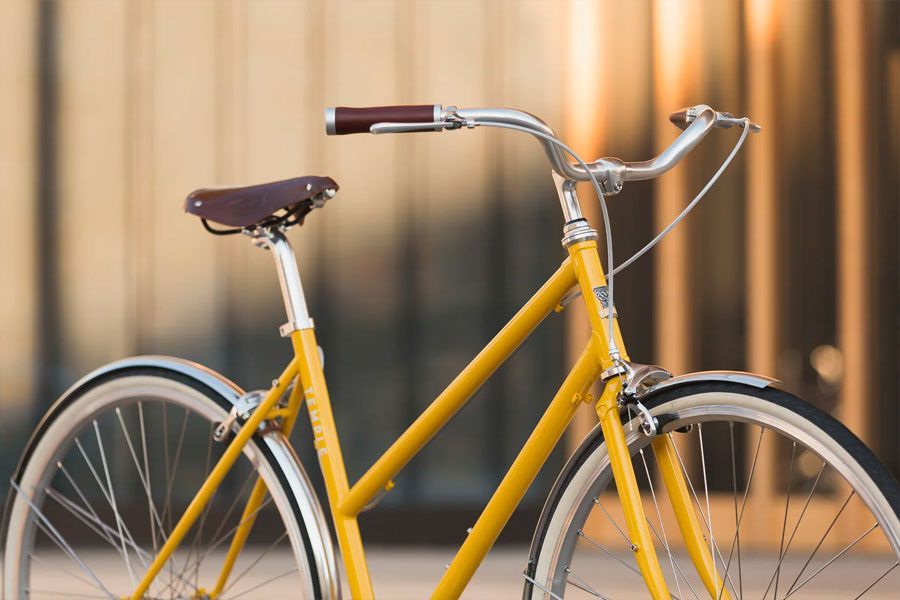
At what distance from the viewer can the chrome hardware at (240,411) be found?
70.2 inches

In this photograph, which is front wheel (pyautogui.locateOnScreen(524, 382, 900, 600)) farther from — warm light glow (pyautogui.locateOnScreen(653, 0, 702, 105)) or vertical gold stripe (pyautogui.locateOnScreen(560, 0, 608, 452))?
warm light glow (pyautogui.locateOnScreen(653, 0, 702, 105))

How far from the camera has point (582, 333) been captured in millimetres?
3389

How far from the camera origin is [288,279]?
5.96 ft

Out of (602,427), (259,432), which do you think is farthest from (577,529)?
Result: (259,432)

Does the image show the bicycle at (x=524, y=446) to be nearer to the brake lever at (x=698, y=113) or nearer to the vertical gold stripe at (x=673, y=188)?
the brake lever at (x=698, y=113)

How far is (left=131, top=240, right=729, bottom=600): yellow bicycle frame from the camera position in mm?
1354

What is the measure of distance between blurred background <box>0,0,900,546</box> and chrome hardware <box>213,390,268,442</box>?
1.73 m

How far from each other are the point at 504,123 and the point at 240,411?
0.77 m

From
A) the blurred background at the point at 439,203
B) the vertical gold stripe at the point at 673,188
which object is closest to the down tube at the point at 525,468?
the blurred background at the point at 439,203

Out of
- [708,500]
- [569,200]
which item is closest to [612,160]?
[569,200]

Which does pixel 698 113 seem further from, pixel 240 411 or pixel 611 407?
pixel 240 411

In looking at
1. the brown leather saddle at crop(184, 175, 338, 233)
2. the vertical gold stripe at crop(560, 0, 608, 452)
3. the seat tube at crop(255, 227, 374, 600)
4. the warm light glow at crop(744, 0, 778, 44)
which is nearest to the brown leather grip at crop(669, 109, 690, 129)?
the brown leather saddle at crop(184, 175, 338, 233)

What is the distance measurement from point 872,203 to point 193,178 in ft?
7.64

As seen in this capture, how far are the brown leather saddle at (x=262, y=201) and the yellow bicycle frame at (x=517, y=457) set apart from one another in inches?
8.5
